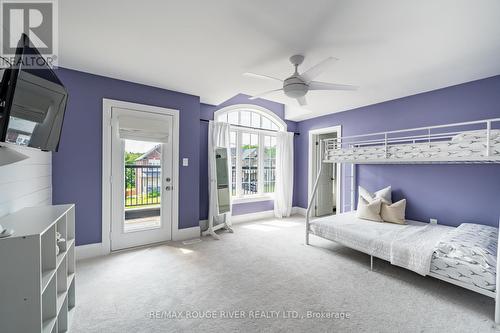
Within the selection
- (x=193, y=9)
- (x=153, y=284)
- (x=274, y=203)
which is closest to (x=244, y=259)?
(x=153, y=284)

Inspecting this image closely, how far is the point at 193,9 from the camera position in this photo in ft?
5.62

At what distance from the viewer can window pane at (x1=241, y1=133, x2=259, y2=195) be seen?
4.86 meters

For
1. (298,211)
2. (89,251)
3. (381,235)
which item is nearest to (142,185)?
(89,251)

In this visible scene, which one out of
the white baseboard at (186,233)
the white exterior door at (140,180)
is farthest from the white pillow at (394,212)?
the white exterior door at (140,180)

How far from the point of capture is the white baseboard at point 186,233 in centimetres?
362

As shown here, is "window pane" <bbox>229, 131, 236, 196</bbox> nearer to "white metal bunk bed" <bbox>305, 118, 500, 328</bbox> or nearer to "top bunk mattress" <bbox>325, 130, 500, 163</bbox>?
"white metal bunk bed" <bbox>305, 118, 500, 328</bbox>

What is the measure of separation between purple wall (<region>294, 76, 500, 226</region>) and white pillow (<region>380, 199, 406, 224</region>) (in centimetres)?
37

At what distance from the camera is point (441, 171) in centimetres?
324

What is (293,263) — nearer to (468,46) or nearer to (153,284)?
(153,284)

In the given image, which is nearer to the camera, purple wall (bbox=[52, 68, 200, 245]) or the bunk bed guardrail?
the bunk bed guardrail

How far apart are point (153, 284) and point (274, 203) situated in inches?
134

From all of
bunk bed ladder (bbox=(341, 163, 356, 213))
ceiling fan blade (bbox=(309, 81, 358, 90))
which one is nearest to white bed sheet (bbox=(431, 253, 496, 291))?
ceiling fan blade (bbox=(309, 81, 358, 90))

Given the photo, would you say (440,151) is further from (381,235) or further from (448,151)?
(381,235)

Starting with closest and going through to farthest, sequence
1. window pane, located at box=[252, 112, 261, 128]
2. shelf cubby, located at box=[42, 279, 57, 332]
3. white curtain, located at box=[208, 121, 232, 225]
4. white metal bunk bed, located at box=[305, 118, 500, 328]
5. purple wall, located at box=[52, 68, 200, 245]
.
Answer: shelf cubby, located at box=[42, 279, 57, 332] → white metal bunk bed, located at box=[305, 118, 500, 328] → purple wall, located at box=[52, 68, 200, 245] → white curtain, located at box=[208, 121, 232, 225] → window pane, located at box=[252, 112, 261, 128]
